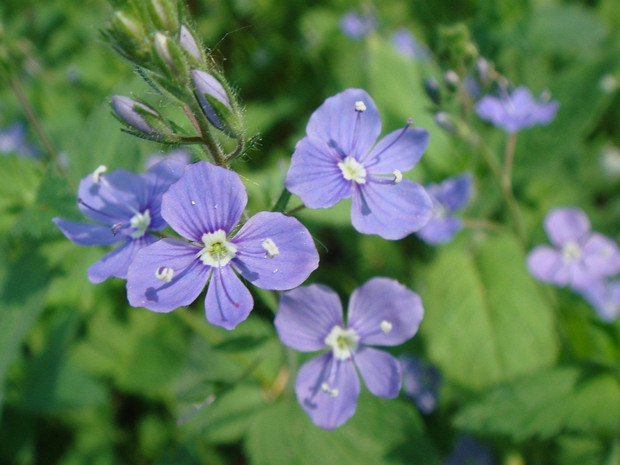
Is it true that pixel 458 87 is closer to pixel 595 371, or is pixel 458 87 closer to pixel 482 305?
pixel 482 305

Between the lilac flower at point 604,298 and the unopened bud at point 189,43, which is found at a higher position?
the unopened bud at point 189,43

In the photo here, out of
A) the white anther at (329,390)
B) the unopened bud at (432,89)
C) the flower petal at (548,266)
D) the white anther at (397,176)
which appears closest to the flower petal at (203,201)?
the white anther at (397,176)

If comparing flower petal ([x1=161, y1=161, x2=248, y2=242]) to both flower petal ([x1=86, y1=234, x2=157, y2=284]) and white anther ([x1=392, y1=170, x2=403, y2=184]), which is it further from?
white anther ([x1=392, y1=170, x2=403, y2=184])

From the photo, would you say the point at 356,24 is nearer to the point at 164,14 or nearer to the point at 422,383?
the point at 422,383

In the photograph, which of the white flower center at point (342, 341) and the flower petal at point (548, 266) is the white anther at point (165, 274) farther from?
the flower petal at point (548, 266)

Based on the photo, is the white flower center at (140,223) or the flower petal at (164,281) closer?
the flower petal at (164,281)

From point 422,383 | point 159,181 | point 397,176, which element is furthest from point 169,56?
point 422,383
